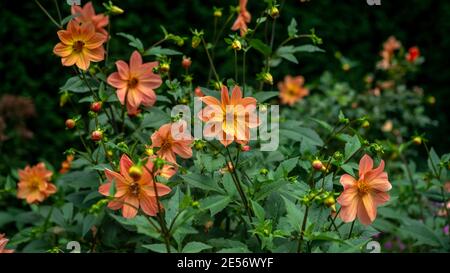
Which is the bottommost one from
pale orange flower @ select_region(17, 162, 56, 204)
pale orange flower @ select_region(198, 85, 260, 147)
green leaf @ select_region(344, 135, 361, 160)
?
pale orange flower @ select_region(17, 162, 56, 204)

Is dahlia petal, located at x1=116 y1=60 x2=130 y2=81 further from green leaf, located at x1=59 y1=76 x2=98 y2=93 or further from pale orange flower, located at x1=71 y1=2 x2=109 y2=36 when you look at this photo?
pale orange flower, located at x1=71 y1=2 x2=109 y2=36

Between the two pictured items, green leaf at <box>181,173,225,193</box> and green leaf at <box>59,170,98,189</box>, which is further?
green leaf at <box>59,170,98,189</box>

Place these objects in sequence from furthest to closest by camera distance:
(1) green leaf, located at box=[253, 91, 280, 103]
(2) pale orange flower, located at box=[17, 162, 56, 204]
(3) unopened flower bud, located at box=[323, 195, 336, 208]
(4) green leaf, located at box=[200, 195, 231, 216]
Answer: (2) pale orange flower, located at box=[17, 162, 56, 204] → (1) green leaf, located at box=[253, 91, 280, 103] → (4) green leaf, located at box=[200, 195, 231, 216] → (3) unopened flower bud, located at box=[323, 195, 336, 208]

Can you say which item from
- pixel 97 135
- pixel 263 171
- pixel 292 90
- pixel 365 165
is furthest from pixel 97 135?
pixel 292 90

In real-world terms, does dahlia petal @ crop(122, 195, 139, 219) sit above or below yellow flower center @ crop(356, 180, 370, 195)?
below

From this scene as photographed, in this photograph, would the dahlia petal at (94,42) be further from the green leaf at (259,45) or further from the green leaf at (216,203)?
→ the green leaf at (216,203)

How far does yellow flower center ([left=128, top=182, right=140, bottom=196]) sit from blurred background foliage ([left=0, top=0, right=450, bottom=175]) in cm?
193

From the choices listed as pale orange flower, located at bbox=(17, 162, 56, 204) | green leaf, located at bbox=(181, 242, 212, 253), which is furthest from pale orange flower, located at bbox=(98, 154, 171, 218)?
pale orange flower, located at bbox=(17, 162, 56, 204)

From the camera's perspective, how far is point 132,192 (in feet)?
4.45

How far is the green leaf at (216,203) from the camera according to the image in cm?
141

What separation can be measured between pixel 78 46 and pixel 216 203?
0.55 meters

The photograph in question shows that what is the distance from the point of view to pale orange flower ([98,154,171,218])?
1.33m
